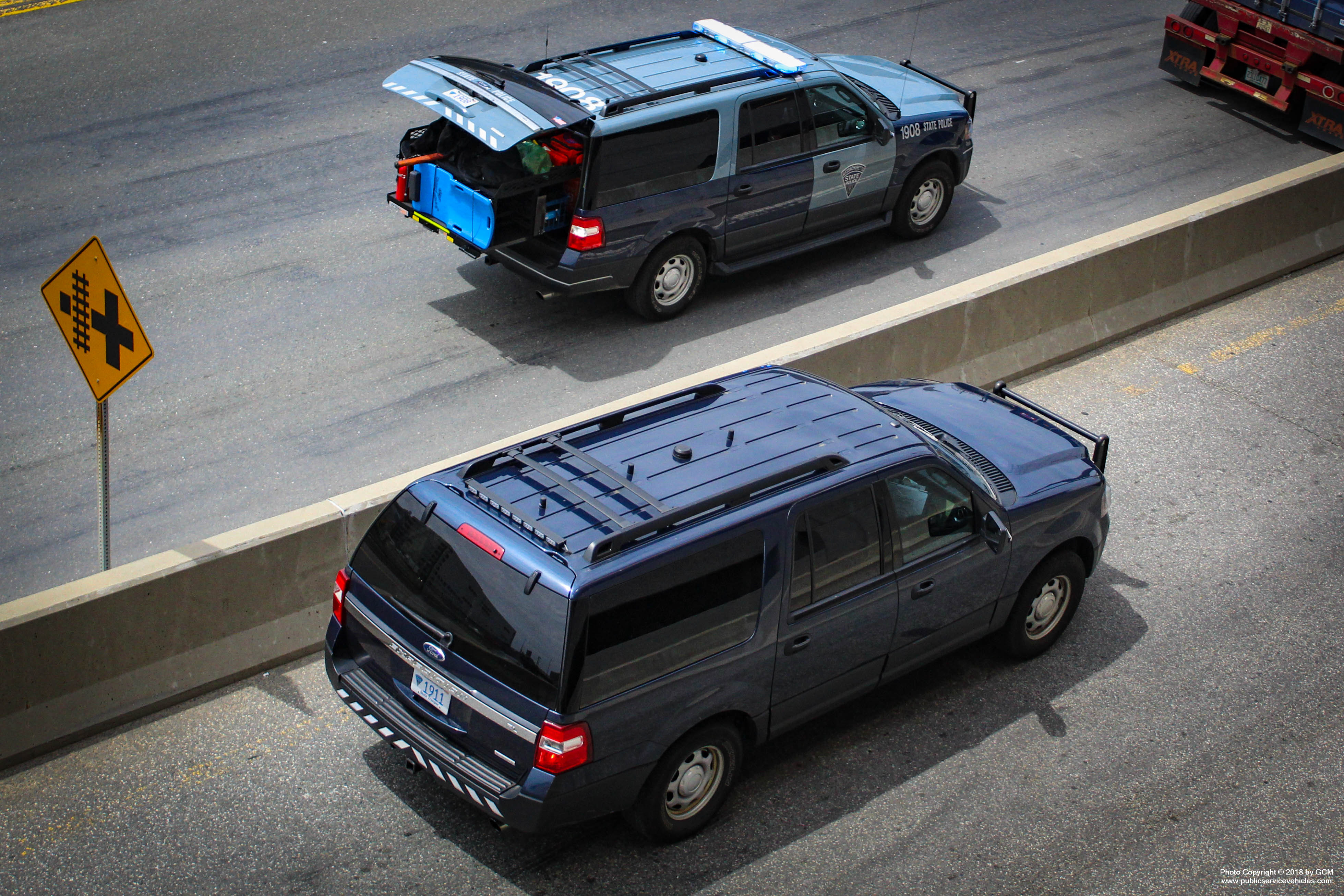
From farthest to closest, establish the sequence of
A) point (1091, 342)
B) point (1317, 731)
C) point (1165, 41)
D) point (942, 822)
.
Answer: point (1165, 41) < point (1091, 342) < point (1317, 731) < point (942, 822)

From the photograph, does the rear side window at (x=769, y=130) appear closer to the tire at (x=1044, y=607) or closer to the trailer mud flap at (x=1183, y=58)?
the tire at (x=1044, y=607)

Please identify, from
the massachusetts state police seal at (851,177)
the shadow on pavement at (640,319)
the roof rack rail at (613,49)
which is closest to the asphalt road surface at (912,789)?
the shadow on pavement at (640,319)

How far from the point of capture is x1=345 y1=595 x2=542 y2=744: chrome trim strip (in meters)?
5.48

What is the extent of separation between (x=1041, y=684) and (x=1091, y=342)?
14.3 feet

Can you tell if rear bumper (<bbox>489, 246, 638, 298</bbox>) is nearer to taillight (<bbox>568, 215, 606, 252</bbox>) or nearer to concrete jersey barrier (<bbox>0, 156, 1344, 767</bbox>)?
taillight (<bbox>568, 215, 606, 252</bbox>)

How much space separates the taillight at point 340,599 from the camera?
6285 mm

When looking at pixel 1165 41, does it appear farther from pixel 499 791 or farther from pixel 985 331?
pixel 499 791

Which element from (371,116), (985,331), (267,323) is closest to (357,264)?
(267,323)

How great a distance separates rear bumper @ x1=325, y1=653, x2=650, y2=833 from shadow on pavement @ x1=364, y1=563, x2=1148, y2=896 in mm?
308

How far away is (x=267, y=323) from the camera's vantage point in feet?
34.9

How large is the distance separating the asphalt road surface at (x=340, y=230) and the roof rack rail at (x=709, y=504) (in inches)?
150

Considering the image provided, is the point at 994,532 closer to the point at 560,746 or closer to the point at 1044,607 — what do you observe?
the point at 1044,607

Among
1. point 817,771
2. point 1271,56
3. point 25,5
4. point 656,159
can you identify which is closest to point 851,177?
point 656,159

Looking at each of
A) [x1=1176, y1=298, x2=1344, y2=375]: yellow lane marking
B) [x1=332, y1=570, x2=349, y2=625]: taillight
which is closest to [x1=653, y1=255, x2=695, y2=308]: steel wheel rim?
[x1=1176, y1=298, x2=1344, y2=375]: yellow lane marking
